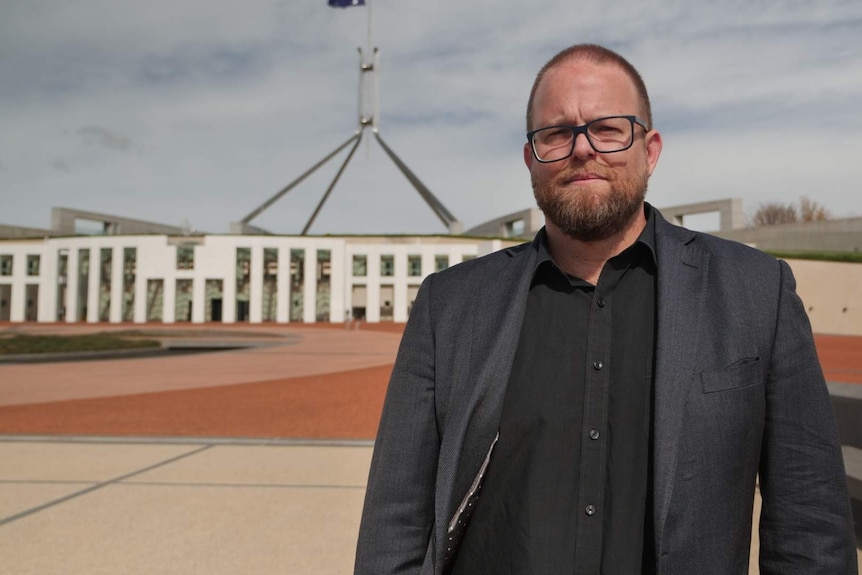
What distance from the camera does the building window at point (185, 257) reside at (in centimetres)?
4644

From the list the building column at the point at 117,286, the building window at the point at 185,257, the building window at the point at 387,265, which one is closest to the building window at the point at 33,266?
the building column at the point at 117,286

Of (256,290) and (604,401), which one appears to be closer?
(604,401)

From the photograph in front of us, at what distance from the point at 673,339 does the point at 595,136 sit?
1.67 ft

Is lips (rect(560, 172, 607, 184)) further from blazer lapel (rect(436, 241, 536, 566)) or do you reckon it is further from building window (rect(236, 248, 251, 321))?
building window (rect(236, 248, 251, 321))

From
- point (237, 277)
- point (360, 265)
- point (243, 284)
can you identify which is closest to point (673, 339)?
point (360, 265)

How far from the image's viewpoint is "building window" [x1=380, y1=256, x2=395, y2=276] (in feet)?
156

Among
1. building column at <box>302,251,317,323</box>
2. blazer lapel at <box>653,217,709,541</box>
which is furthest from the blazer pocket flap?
building column at <box>302,251,317,323</box>

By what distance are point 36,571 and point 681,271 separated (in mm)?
3426

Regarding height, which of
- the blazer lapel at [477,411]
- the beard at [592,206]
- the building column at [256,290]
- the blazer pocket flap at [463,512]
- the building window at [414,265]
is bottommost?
the blazer pocket flap at [463,512]

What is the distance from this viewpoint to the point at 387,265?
48.1 meters

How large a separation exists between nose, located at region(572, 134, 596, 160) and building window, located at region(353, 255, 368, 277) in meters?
46.9

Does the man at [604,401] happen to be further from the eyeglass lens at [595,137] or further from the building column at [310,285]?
the building column at [310,285]

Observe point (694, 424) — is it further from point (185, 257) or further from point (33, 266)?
point (33, 266)

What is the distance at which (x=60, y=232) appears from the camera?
63281mm
